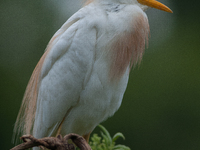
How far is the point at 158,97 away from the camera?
92.7 inches

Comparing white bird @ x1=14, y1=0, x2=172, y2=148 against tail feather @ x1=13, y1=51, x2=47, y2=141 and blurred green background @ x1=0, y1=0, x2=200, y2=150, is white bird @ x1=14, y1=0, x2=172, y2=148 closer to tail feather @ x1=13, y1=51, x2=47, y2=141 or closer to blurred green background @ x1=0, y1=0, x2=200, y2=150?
tail feather @ x1=13, y1=51, x2=47, y2=141

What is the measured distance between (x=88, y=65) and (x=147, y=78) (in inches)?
54.1

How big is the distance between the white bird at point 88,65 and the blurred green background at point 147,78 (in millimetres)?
1088

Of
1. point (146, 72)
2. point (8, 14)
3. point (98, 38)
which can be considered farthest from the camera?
point (146, 72)

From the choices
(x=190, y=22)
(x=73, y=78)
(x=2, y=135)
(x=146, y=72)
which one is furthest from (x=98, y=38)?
(x=190, y=22)

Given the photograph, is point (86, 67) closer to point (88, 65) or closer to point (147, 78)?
point (88, 65)

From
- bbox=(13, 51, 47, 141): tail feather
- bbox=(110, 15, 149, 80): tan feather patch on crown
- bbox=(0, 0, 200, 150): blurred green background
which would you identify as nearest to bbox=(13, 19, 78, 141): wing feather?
bbox=(13, 51, 47, 141): tail feather

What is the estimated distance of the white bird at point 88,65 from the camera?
1.06m

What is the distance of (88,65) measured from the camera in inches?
41.4

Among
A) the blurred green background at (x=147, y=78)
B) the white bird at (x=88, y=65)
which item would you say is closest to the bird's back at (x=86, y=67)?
the white bird at (x=88, y=65)

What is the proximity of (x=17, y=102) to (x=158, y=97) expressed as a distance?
3.78ft

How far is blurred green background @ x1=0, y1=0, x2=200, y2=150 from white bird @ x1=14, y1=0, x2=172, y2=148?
3.57 ft

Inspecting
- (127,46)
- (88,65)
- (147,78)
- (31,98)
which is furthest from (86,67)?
(147,78)

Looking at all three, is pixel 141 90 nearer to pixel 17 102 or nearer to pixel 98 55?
pixel 17 102
